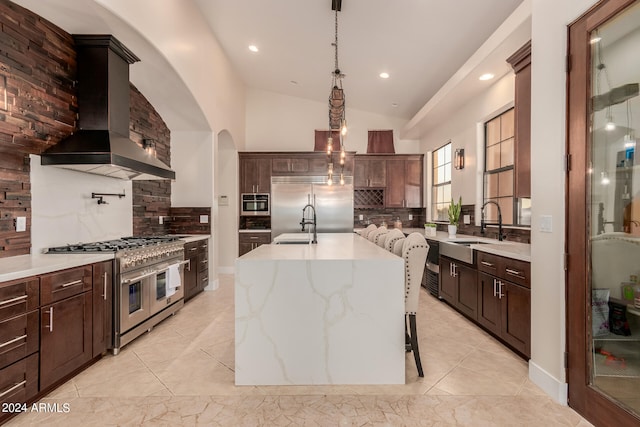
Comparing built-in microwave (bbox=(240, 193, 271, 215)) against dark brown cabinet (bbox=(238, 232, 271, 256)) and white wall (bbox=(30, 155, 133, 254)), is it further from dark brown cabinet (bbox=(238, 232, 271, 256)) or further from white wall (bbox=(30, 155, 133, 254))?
white wall (bbox=(30, 155, 133, 254))

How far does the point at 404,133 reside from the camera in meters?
6.48

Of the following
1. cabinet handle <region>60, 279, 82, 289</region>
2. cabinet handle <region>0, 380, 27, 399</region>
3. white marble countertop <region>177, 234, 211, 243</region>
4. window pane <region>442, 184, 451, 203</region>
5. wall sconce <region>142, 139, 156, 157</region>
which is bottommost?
cabinet handle <region>0, 380, 27, 399</region>

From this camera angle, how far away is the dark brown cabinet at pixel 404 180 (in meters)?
6.51

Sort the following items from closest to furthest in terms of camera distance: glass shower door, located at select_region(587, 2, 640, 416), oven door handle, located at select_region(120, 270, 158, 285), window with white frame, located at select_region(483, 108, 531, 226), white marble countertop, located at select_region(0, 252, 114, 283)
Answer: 1. glass shower door, located at select_region(587, 2, 640, 416)
2. white marble countertop, located at select_region(0, 252, 114, 283)
3. oven door handle, located at select_region(120, 270, 158, 285)
4. window with white frame, located at select_region(483, 108, 531, 226)

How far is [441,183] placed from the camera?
5.95 meters

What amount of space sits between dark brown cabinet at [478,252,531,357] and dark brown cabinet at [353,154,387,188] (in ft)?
11.9

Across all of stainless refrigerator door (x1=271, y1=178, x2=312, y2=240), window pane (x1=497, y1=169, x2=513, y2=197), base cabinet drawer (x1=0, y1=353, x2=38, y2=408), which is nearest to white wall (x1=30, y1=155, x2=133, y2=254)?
Answer: base cabinet drawer (x1=0, y1=353, x2=38, y2=408)

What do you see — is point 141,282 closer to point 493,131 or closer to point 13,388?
point 13,388

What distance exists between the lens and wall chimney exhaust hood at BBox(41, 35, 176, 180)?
2729 millimetres

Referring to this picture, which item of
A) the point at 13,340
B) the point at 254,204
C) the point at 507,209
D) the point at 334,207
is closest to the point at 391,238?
the point at 507,209

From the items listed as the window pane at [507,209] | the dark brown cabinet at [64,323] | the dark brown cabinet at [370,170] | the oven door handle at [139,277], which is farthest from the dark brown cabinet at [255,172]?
the window pane at [507,209]

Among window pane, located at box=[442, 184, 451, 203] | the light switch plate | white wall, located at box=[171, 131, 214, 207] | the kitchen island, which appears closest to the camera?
the kitchen island

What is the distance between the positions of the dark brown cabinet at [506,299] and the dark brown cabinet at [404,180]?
3500 millimetres

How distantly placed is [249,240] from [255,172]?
141 cm
